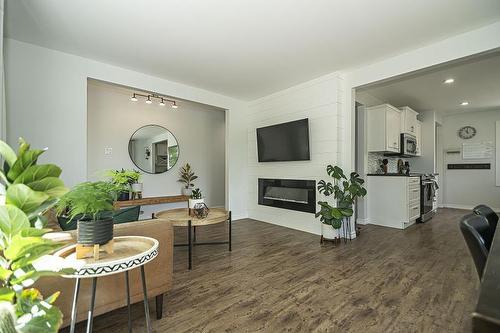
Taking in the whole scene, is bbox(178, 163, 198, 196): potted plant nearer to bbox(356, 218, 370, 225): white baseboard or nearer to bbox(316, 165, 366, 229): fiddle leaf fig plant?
bbox(316, 165, 366, 229): fiddle leaf fig plant

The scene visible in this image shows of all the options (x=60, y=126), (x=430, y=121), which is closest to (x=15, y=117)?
(x=60, y=126)

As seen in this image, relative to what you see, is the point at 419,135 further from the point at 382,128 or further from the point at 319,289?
the point at 319,289

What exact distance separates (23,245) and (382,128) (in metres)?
5.03

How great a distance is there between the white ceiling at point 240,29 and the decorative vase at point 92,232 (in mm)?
1991

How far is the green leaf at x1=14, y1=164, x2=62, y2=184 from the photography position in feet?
2.60

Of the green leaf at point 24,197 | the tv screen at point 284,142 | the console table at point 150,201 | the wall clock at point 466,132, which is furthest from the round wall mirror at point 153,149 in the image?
the wall clock at point 466,132

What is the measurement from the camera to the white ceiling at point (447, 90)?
3.64 metres

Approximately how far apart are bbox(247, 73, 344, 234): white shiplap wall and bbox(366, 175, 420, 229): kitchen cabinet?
1495mm

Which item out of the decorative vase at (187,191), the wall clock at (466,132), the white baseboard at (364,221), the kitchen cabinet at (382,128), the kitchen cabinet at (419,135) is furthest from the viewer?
the wall clock at (466,132)

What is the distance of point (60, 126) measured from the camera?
3.04 metres

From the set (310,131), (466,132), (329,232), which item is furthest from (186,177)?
(466,132)

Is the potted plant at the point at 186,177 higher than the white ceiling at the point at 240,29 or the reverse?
the reverse

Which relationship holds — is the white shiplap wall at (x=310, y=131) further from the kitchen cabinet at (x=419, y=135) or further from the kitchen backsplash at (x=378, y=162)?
A: the kitchen cabinet at (x=419, y=135)

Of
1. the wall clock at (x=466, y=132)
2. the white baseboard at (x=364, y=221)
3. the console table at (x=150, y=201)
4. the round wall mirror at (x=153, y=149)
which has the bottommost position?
the white baseboard at (x=364, y=221)
